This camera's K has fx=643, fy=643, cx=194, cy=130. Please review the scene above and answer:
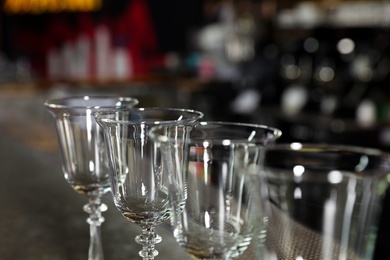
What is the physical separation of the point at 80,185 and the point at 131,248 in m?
0.17

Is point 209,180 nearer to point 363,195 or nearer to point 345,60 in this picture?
point 363,195

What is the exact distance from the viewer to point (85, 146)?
827 millimetres

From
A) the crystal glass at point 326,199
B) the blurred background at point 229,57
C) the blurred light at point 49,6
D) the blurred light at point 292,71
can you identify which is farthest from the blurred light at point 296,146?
the blurred light at point 49,6

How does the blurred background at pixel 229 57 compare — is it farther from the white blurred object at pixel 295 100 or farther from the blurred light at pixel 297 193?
the blurred light at pixel 297 193

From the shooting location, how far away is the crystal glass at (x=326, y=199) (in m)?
0.80

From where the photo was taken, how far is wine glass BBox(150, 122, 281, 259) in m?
0.64

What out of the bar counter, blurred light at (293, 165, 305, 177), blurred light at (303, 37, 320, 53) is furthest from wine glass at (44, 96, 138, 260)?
blurred light at (303, 37, 320, 53)

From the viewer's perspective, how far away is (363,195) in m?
0.83

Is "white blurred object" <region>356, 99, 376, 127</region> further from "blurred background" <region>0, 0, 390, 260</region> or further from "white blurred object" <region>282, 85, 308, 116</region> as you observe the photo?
"white blurred object" <region>282, 85, 308, 116</region>

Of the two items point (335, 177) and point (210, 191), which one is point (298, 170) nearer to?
point (335, 177)

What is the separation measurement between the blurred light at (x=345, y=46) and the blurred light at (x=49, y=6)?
3255mm

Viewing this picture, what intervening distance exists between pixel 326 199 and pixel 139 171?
0.30 metres

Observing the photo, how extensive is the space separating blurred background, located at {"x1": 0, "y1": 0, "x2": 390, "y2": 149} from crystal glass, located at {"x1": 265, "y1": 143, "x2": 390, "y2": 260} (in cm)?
227

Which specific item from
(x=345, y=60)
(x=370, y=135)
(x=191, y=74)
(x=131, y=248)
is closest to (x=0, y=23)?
(x=191, y=74)
